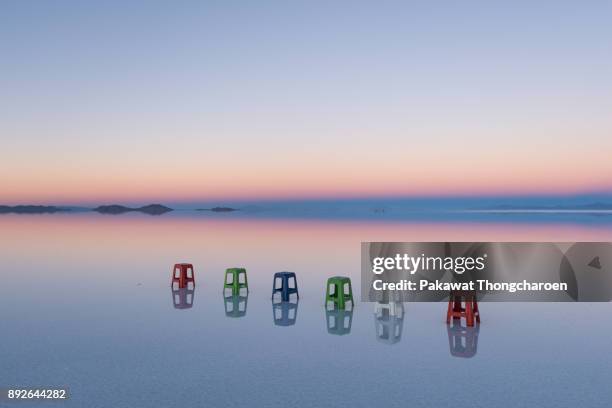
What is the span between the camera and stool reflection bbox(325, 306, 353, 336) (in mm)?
10662

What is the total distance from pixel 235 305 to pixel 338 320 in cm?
317

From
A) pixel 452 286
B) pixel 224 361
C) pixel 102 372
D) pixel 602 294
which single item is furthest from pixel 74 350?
pixel 602 294

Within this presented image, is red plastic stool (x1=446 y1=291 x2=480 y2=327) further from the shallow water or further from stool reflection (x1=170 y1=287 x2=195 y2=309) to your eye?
stool reflection (x1=170 y1=287 x2=195 y2=309)

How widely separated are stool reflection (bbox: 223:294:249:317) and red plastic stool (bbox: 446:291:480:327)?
15.8 ft

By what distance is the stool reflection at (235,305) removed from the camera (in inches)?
492

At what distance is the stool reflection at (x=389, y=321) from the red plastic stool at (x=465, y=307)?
1141mm

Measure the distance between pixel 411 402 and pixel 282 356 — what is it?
9.07ft

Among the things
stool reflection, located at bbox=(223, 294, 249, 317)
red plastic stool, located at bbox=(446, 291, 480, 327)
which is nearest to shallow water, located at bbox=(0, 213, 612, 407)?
stool reflection, located at bbox=(223, 294, 249, 317)

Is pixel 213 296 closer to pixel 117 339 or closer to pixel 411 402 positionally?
pixel 117 339

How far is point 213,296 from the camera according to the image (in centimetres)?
1476

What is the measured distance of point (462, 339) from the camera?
10016mm

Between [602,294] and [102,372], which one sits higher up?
[602,294]

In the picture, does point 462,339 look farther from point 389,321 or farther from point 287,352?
point 287,352

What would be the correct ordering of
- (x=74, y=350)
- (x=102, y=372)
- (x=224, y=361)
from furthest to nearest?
(x=74, y=350), (x=224, y=361), (x=102, y=372)
